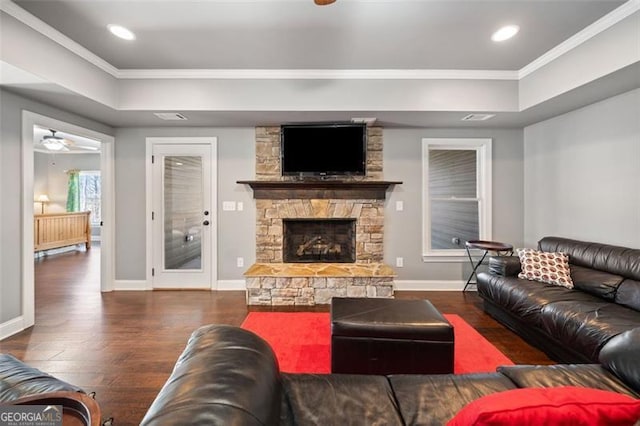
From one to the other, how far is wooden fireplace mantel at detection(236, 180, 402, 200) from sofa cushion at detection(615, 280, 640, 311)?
8.04ft

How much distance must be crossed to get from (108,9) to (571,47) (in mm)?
4054

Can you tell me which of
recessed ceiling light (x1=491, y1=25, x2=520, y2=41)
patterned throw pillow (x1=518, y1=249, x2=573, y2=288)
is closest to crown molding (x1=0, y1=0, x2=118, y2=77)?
recessed ceiling light (x1=491, y1=25, x2=520, y2=41)

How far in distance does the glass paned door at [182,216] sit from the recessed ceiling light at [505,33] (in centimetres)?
364

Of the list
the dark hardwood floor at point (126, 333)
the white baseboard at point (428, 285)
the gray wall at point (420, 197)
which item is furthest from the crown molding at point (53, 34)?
the white baseboard at point (428, 285)

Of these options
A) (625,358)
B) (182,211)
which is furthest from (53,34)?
(625,358)

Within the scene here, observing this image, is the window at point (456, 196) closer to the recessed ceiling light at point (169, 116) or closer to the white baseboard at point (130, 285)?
the recessed ceiling light at point (169, 116)

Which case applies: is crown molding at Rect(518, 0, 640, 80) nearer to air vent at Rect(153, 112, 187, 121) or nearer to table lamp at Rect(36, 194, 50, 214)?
air vent at Rect(153, 112, 187, 121)

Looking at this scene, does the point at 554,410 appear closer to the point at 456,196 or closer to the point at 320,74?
the point at 320,74

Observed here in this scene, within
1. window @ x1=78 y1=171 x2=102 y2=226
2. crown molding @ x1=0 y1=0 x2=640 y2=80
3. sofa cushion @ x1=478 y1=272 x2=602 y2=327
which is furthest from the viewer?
window @ x1=78 y1=171 x2=102 y2=226

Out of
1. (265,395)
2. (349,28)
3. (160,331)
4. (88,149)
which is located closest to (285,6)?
(349,28)

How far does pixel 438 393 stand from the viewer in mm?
1189

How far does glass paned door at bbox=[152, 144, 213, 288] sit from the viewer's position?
168 inches

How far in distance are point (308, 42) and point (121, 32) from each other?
5.42 ft

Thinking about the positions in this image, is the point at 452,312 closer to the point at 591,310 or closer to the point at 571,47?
the point at 591,310
